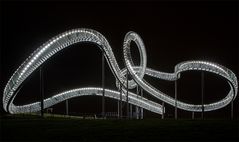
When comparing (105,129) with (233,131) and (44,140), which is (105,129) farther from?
(233,131)

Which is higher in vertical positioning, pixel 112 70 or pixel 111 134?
pixel 112 70

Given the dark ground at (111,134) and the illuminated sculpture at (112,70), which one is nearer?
the dark ground at (111,134)

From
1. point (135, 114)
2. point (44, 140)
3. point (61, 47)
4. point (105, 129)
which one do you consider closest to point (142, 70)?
point (135, 114)

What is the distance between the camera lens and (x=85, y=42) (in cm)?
4331

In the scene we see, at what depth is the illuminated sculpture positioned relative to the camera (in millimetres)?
41438

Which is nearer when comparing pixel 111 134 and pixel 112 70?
pixel 111 134

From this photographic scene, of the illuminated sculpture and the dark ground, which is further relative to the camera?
the illuminated sculpture

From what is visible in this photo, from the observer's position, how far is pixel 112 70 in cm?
4947

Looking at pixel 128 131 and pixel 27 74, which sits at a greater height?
pixel 27 74

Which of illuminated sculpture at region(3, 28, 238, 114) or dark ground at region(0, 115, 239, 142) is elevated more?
illuminated sculpture at region(3, 28, 238, 114)

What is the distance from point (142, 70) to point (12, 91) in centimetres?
1871

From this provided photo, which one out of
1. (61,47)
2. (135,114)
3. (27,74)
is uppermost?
(61,47)

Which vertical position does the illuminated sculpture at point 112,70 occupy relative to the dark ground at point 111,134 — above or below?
above

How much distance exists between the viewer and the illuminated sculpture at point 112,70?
41.4 metres
